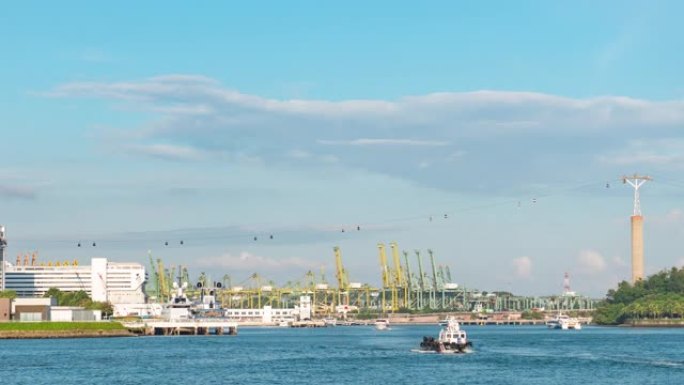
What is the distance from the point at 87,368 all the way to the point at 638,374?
5522 centimetres

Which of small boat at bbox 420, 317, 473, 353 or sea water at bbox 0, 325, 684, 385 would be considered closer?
sea water at bbox 0, 325, 684, 385

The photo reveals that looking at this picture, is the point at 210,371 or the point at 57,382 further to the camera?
the point at 210,371

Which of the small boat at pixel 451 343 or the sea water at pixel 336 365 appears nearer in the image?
the sea water at pixel 336 365

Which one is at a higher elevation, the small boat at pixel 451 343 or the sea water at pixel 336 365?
the small boat at pixel 451 343

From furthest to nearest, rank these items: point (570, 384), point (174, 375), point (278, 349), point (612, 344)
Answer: point (612, 344), point (278, 349), point (174, 375), point (570, 384)

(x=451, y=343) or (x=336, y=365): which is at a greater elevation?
(x=451, y=343)

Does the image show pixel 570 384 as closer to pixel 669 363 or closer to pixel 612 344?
pixel 669 363

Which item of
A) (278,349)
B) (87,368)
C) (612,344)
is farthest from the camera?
(612,344)

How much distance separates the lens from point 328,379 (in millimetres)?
112938

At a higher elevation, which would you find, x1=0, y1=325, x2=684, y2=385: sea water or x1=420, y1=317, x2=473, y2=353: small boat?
x1=420, y1=317, x2=473, y2=353: small boat

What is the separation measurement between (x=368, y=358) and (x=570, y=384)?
42992mm

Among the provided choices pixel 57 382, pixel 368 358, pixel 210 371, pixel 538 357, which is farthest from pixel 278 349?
pixel 57 382

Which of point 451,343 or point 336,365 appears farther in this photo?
point 451,343

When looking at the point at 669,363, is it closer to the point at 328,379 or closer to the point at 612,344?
the point at 328,379
